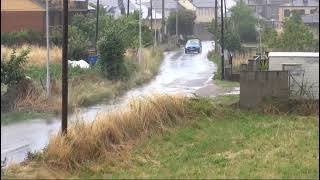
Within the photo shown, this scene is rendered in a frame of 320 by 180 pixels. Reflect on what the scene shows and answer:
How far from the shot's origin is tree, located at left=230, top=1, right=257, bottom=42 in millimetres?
64750

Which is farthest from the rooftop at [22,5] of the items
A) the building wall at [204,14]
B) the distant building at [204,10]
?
the building wall at [204,14]

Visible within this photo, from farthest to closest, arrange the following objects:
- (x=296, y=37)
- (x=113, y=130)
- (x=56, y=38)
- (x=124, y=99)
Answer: (x=56, y=38), (x=296, y=37), (x=124, y=99), (x=113, y=130)

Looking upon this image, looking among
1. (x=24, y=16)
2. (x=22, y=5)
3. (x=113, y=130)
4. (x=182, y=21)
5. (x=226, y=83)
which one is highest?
(x=182, y=21)

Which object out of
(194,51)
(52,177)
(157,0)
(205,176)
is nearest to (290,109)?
(205,176)

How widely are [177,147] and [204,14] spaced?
267ft

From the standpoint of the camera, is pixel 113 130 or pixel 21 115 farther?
pixel 21 115

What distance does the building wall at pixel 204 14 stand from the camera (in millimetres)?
91806

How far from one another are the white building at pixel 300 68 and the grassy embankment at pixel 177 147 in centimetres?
205

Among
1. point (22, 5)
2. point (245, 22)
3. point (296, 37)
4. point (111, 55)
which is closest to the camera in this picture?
point (111, 55)

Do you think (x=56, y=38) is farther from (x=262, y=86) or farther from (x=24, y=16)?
(x=262, y=86)

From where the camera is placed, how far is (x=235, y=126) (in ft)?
53.5

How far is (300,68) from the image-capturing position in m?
20.4

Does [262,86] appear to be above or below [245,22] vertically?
below

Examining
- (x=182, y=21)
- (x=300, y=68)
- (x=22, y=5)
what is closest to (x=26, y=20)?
(x=22, y=5)
